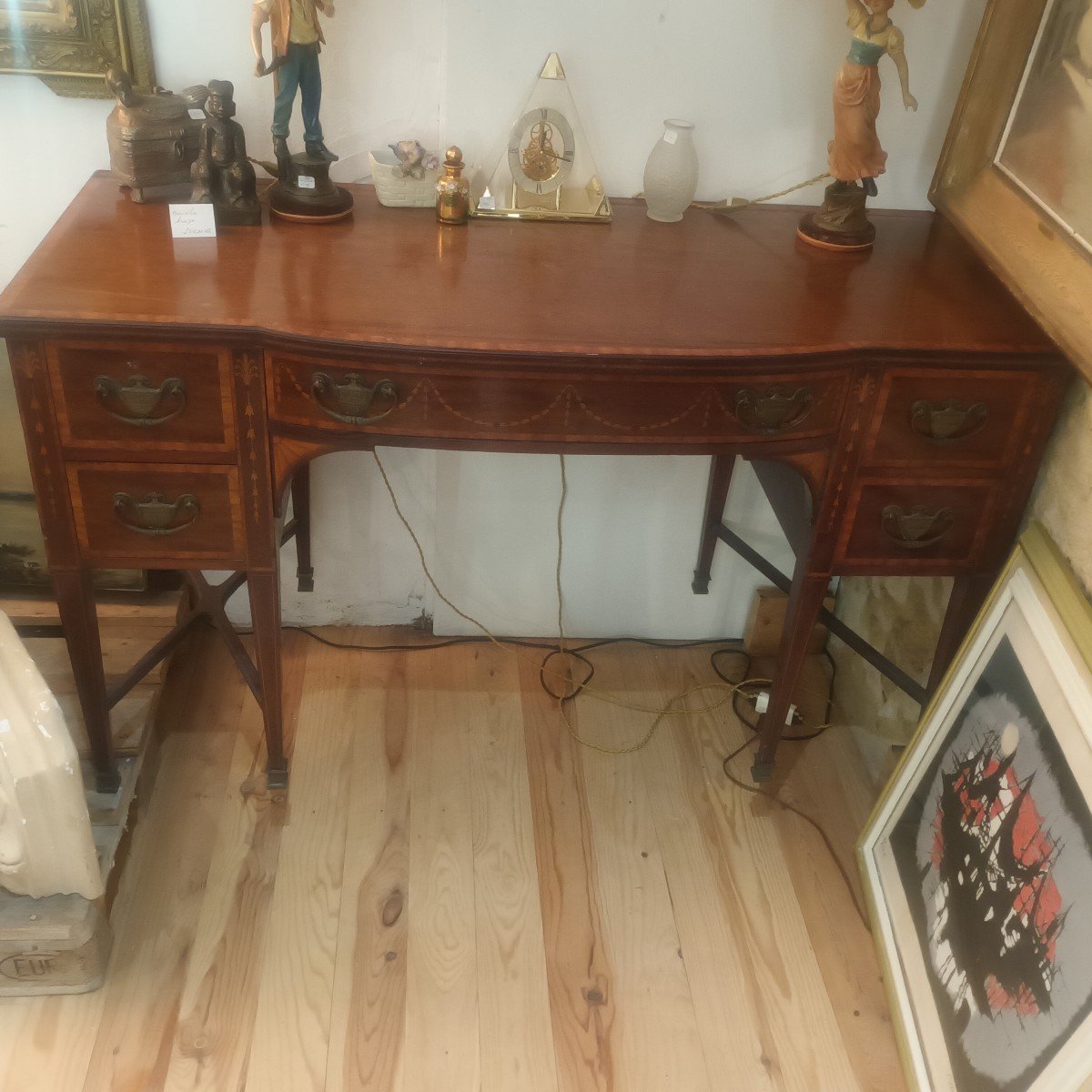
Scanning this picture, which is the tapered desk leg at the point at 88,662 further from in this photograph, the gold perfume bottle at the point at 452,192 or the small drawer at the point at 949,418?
the small drawer at the point at 949,418

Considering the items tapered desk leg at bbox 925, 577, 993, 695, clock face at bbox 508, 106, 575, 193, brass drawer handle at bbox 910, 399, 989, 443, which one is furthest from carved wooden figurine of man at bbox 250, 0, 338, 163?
tapered desk leg at bbox 925, 577, 993, 695

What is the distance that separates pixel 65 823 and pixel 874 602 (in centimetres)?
143

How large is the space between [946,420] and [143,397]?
3.43 ft

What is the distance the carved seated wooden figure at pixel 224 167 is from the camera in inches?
59.0

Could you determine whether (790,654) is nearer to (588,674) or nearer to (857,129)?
(588,674)

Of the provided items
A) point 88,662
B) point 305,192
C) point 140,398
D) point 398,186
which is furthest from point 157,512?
point 398,186

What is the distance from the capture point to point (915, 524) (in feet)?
5.08

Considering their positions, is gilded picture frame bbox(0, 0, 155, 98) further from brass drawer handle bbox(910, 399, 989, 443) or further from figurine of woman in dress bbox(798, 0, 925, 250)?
brass drawer handle bbox(910, 399, 989, 443)

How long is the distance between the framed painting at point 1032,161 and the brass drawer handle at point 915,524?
30 cm

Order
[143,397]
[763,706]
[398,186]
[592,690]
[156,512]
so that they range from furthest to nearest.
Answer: [592,690] < [763,706] < [398,186] < [156,512] < [143,397]

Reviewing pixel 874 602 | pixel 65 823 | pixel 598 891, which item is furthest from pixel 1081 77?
pixel 65 823

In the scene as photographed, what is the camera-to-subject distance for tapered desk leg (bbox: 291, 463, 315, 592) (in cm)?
197

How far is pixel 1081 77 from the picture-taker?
4.58 feet

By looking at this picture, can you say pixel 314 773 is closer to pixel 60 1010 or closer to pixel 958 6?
pixel 60 1010
